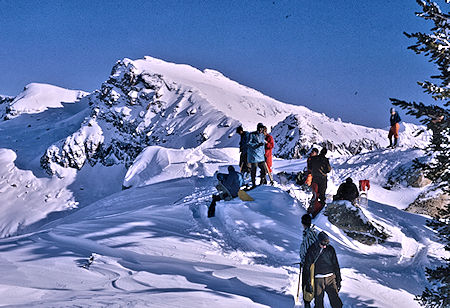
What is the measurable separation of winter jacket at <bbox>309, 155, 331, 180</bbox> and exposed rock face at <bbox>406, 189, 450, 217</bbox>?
20.8ft

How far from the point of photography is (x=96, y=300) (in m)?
5.10

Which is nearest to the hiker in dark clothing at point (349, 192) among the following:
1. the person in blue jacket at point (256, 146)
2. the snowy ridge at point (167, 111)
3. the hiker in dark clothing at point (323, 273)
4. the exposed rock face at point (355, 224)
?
the exposed rock face at point (355, 224)

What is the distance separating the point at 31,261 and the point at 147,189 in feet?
39.3

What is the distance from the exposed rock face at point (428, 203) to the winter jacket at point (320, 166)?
634 cm

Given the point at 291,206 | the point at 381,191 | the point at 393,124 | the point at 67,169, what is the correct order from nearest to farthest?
the point at 291,206, the point at 381,191, the point at 393,124, the point at 67,169

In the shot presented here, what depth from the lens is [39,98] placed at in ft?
465

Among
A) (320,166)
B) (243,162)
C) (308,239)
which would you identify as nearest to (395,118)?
(243,162)

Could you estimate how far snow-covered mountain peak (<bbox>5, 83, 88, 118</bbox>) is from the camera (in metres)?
132

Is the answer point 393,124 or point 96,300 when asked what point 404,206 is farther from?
point 96,300

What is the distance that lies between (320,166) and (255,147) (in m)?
2.49

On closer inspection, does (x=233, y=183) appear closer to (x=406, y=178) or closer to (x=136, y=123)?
(x=406, y=178)

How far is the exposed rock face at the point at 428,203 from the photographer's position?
14117 mm

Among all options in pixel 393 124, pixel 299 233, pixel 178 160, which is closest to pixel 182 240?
pixel 299 233

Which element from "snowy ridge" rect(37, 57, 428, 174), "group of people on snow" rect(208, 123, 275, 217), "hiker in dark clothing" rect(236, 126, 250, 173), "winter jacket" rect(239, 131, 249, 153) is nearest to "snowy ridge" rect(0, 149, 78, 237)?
"snowy ridge" rect(37, 57, 428, 174)
